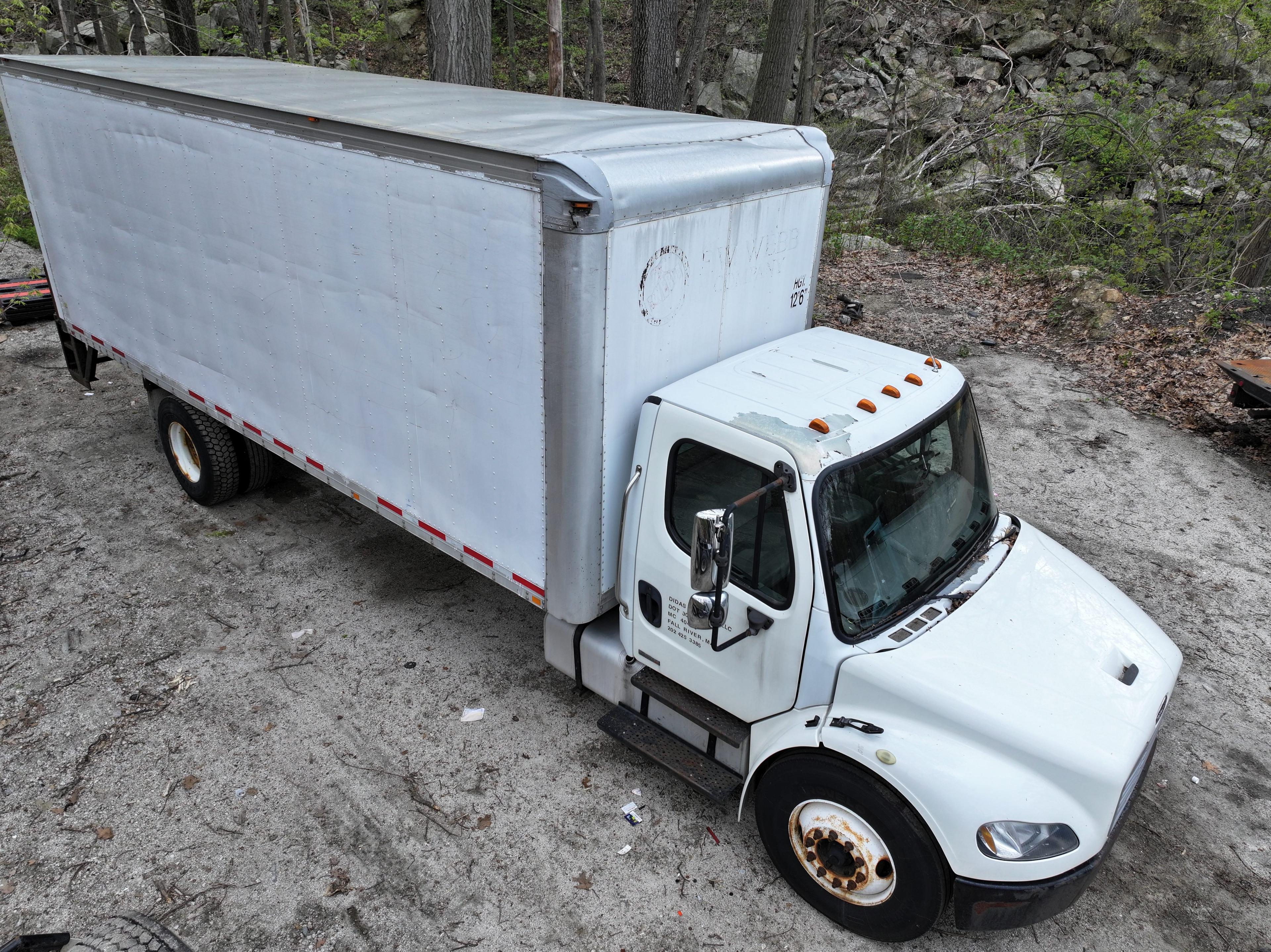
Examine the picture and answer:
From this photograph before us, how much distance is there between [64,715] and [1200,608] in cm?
791

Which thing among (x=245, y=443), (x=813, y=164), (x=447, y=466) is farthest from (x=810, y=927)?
(x=245, y=443)

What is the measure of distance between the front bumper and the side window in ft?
4.53

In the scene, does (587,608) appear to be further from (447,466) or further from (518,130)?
(518,130)

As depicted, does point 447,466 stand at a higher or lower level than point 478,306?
lower

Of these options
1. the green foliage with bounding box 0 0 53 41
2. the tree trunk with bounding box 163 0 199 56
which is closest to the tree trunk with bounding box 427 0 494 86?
the tree trunk with bounding box 163 0 199 56

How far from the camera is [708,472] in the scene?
3852 mm

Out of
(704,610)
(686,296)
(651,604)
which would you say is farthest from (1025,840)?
(686,296)

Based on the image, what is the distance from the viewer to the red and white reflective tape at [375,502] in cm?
463

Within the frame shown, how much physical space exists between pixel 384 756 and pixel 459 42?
365 inches

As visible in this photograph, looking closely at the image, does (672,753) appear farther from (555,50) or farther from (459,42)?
(555,50)

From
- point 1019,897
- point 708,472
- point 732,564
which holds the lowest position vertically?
point 1019,897

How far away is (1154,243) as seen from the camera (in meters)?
13.8

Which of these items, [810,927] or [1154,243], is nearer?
[810,927]

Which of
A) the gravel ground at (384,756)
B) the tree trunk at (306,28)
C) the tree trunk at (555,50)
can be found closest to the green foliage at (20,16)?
the tree trunk at (306,28)
